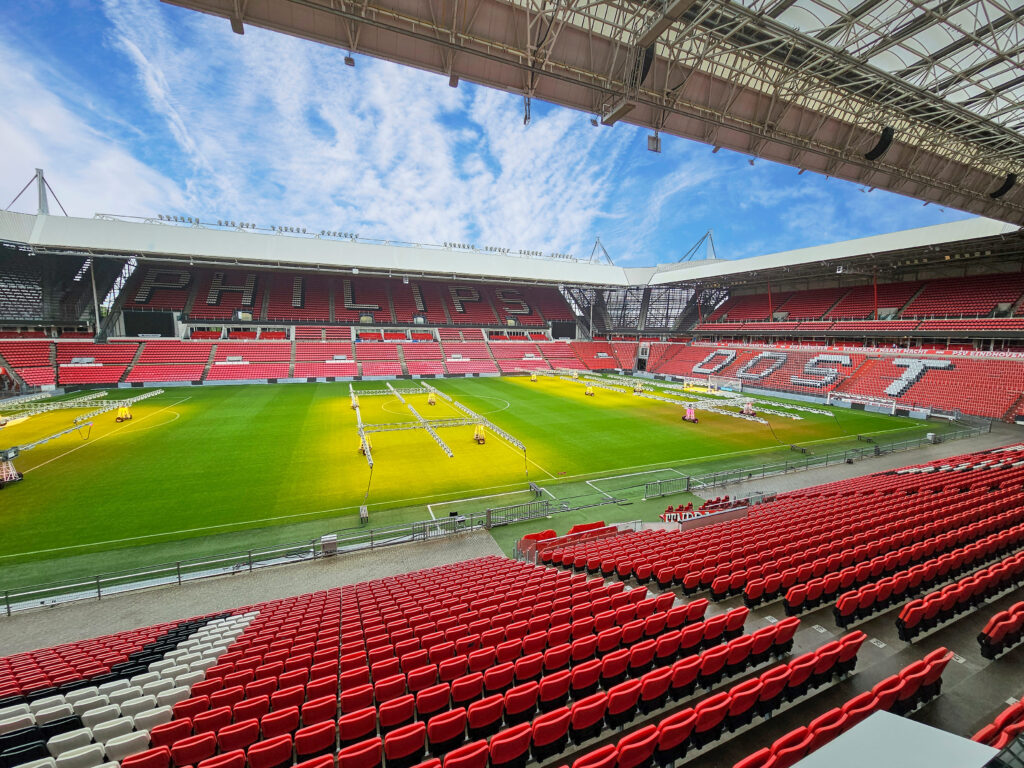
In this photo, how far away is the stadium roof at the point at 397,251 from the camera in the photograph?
1419 inches

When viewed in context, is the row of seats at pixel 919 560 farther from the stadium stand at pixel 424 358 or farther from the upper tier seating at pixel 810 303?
the upper tier seating at pixel 810 303

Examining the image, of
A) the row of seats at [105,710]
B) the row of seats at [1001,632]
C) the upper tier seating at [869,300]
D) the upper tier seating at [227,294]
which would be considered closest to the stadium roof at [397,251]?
the upper tier seating at [869,300]

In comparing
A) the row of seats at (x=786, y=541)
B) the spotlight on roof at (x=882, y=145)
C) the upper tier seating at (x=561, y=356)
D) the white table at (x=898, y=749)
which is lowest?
the row of seats at (x=786, y=541)

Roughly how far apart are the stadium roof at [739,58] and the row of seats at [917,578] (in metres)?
10.7

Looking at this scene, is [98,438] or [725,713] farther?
[98,438]

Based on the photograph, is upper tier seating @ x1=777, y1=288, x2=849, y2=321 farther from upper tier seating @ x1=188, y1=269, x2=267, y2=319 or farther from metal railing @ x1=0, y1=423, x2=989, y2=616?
upper tier seating @ x1=188, y1=269, x2=267, y2=319

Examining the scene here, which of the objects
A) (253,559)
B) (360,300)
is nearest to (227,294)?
(360,300)

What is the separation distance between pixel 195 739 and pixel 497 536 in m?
10.2

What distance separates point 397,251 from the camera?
177 feet

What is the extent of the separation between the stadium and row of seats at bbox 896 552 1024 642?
0.26ft

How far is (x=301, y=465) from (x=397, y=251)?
3957 centimetres

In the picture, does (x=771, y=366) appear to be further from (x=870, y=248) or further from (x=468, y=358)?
(x=468, y=358)

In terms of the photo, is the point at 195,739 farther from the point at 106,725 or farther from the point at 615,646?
the point at 615,646

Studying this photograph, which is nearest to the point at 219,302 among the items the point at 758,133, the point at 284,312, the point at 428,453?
the point at 284,312
